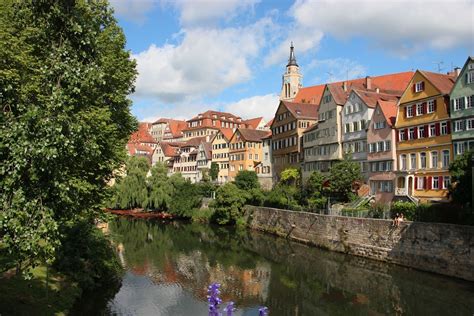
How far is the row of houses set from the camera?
37.2 m

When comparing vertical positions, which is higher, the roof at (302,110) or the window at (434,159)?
the roof at (302,110)

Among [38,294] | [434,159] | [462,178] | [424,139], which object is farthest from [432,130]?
[38,294]

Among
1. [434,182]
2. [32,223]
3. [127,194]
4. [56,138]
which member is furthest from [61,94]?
[127,194]

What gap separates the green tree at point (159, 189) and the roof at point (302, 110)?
2039cm

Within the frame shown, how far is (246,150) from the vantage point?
7350 centimetres

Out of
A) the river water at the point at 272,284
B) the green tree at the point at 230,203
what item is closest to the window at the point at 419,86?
the river water at the point at 272,284

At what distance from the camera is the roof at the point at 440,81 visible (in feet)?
126

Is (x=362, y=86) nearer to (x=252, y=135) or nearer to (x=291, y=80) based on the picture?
(x=252, y=135)

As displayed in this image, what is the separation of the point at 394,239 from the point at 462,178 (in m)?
6.30

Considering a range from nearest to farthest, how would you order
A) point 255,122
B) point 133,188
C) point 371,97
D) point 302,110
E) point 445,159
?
point 445,159, point 371,97, point 302,110, point 133,188, point 255,122

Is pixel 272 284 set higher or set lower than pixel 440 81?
lower

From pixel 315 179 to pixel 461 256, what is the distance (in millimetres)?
20835

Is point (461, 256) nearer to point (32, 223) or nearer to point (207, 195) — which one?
point (32, 223)

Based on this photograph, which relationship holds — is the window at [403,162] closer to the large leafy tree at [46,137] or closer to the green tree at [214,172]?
the large leafy tree at [46,137]
